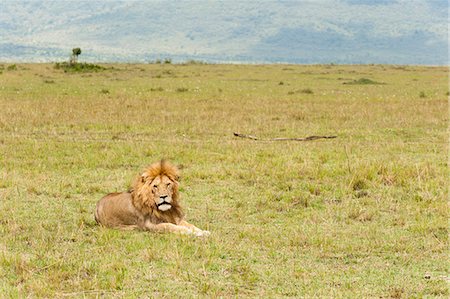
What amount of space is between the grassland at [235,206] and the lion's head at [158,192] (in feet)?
1.28

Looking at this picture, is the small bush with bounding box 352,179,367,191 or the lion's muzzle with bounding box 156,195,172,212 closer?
the lion's muzzle with bounding box 156,195,172,212

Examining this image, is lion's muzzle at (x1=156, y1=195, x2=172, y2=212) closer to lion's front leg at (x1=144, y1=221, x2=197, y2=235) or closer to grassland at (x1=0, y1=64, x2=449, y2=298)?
lion's front leg at (x1=144, y1=221, x2=197, y2=235)

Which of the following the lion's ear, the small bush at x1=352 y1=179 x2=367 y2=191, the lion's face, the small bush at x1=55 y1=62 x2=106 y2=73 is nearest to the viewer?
the lion's face

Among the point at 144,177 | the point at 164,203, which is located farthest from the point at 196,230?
the point at 144,177

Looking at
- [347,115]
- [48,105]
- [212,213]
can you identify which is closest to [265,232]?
[212,213]

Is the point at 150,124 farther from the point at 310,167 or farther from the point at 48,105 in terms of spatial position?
the point at 310,167

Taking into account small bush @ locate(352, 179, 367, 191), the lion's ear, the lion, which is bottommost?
small bush @ locate(352, 179, 367, 191)

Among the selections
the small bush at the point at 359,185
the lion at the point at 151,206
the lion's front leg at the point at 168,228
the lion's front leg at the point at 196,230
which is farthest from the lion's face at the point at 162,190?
the small bush at the point at 359,185

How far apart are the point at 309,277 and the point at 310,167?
680 cm

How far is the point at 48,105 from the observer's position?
27.5m

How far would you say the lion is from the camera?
30.1 ft

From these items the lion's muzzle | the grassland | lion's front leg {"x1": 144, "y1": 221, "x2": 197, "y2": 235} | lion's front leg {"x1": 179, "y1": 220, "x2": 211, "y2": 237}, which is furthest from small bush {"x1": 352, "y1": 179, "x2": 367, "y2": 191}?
the lion's muzzle

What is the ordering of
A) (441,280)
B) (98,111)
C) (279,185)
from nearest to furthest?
(441,280) → (279,185) → (98,111)

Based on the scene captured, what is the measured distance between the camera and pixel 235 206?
37.5 feet
